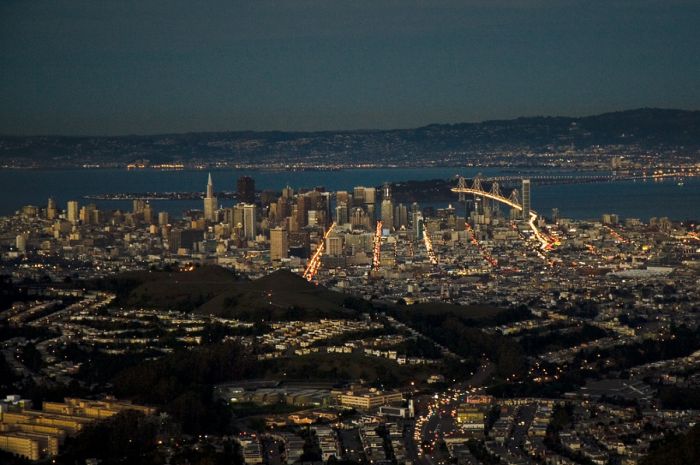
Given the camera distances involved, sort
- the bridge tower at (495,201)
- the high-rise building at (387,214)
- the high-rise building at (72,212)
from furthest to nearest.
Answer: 1. the bridge tower at (495,201)
2. the high-rise building at (387,214)
3. the high-rise building at (72,212)

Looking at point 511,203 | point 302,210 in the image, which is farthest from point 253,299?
point 511,203

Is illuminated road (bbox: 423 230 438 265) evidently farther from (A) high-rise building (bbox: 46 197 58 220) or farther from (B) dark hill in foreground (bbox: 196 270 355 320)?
(A) high-rise building (bbox: 46 197 58 220)

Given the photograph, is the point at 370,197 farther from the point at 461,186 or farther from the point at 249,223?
the point at 461,186

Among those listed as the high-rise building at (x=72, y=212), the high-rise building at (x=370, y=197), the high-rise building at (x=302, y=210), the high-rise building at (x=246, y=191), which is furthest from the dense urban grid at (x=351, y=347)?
the high-rise building at (x=246, y=191)

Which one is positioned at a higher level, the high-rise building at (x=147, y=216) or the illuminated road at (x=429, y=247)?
the high-rise building at (x=147, y=216)

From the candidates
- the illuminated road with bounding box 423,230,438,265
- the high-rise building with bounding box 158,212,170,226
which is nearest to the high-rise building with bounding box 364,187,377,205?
the illuminated road with bounding box 423,230,438,265

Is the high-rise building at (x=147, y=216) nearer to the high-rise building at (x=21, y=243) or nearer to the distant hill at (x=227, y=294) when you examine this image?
the high-rise building at (x=21, y=243)
